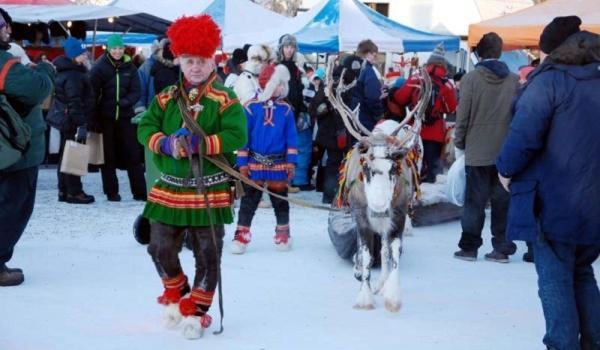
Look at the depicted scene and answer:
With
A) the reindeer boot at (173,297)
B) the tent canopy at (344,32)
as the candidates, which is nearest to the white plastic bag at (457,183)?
the reindeer boot at (173,297)

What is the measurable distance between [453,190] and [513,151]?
457 centimetres

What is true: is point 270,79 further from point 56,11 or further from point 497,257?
point 56,11

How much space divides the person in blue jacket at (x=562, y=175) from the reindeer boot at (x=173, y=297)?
1.96m

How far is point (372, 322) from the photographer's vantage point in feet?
18.7

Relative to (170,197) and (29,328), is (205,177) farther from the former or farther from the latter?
(29,328)

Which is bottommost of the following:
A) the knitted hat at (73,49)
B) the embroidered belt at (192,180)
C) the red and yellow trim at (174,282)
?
the red and yellow trim at (174,282)

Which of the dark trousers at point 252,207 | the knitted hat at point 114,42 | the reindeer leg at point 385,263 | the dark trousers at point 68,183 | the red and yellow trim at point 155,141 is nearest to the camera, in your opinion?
the red and yellow trim at point 155,141

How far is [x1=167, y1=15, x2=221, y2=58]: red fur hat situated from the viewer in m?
4.88

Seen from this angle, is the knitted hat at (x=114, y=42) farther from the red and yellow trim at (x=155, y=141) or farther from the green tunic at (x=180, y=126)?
the red and yellow trim at (x=155, y=141)

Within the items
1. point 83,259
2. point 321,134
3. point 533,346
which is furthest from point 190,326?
point 321,134

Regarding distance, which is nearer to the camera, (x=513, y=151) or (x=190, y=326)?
(x=513, y=151)

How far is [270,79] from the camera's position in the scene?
761 cm

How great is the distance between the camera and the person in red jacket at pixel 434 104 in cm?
1102

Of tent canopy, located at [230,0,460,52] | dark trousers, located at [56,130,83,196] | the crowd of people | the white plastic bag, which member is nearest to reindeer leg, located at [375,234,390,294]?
the crowd of people
